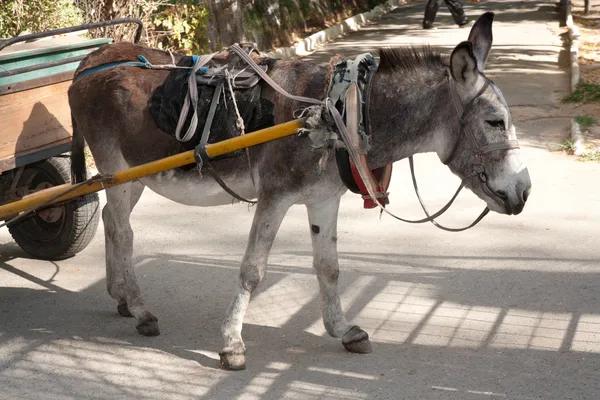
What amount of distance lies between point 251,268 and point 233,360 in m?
0.56

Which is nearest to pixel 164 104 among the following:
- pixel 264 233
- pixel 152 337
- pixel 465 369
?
pixel 264 233

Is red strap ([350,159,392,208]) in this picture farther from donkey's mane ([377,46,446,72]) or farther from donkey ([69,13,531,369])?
donkey's mane ([377,46,446,72])

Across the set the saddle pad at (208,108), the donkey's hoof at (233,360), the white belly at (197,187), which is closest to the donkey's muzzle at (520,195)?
the saddle pad at (208,108)

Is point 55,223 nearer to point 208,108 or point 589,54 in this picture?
point 208,108

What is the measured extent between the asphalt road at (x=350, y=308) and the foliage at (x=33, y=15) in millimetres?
3572

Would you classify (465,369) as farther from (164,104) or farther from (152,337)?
(164,104)

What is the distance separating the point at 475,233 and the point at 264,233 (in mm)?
3068

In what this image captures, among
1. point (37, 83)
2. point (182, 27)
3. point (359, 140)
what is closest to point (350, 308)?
point (359, 140)

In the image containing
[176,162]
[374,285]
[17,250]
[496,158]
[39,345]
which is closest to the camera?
[496,158]

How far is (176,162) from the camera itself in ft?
16.1

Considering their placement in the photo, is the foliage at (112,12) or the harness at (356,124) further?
the foliage at (112,12)

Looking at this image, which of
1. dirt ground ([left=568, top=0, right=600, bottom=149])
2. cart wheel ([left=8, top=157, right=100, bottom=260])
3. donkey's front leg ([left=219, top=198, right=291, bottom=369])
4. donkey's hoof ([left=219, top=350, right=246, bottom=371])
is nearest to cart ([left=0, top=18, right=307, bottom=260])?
cart wheel ([left=8, top=157, right=100, bottom=260])

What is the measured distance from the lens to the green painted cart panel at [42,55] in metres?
5.84

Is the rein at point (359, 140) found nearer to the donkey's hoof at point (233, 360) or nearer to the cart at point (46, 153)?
the cart at point (46, 153)
